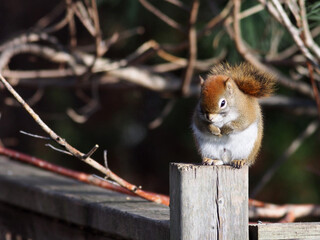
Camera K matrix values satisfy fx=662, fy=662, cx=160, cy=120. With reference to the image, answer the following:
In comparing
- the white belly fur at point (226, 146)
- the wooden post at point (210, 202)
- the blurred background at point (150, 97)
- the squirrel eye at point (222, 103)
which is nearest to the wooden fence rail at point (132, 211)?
the wooden post at point (210, 202)

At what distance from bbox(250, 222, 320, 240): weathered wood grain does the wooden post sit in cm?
2

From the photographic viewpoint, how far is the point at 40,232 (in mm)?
1871

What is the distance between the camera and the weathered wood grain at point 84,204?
1.47 metres

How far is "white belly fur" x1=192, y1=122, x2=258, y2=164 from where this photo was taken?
175 cm

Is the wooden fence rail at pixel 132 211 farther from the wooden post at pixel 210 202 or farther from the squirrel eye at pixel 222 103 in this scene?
the squirrel eye at pixel 222 103

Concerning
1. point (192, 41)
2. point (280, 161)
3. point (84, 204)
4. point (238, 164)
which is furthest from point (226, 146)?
point (280, 161)

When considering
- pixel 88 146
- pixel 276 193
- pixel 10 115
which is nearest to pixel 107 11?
pixel 88 146

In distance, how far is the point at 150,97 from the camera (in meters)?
4.84

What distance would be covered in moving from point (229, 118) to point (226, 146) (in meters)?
0.09

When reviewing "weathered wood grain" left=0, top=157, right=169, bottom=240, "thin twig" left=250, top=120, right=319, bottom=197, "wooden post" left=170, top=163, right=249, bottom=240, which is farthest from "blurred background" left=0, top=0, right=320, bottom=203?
"wooden post" left=170, top=163, right=249, bottom=240

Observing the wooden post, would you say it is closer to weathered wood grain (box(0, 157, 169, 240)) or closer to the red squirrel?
weathered wood grain (box(0, 157, 169, 240))

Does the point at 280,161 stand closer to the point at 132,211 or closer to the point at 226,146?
the point at 226,146

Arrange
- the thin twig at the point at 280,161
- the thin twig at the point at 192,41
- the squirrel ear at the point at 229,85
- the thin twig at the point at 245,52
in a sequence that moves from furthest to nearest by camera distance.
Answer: the thin twig at the point at 280,161
the thin twig at the point at 192,41
the thin twig at the point at 245,52
the squirrel ear at the point at 229,85

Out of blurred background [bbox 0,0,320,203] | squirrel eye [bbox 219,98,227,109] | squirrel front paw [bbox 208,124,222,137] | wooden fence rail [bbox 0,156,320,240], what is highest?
blurred background [bbox 0,0,320,203]
